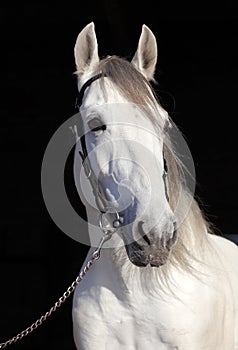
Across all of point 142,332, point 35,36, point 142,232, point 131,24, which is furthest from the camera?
point 35,36

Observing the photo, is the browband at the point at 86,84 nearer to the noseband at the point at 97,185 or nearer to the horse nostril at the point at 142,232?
the noseband at the point at 97,185

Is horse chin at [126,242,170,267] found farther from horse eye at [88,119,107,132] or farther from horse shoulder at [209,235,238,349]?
horse shoulder at [209,235,238,349]

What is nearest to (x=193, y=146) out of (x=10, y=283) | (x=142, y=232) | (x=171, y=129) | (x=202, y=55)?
(x=202, y=55)

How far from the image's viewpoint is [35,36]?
5.17m

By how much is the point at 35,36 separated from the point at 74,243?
1.28m

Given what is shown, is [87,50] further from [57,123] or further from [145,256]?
[57,123]

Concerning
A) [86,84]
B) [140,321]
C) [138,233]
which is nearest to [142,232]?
[138,233]

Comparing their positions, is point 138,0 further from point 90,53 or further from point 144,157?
point 144,157

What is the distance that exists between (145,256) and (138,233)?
59mm

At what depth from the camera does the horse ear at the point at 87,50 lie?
7.98 feet

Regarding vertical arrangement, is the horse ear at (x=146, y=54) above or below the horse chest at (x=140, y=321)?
above

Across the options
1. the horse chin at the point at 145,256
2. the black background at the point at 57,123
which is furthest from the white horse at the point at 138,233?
the black background at the point at 57,123

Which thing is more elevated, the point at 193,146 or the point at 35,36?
the point at 35,36

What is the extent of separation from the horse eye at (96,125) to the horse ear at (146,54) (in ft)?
0.98
